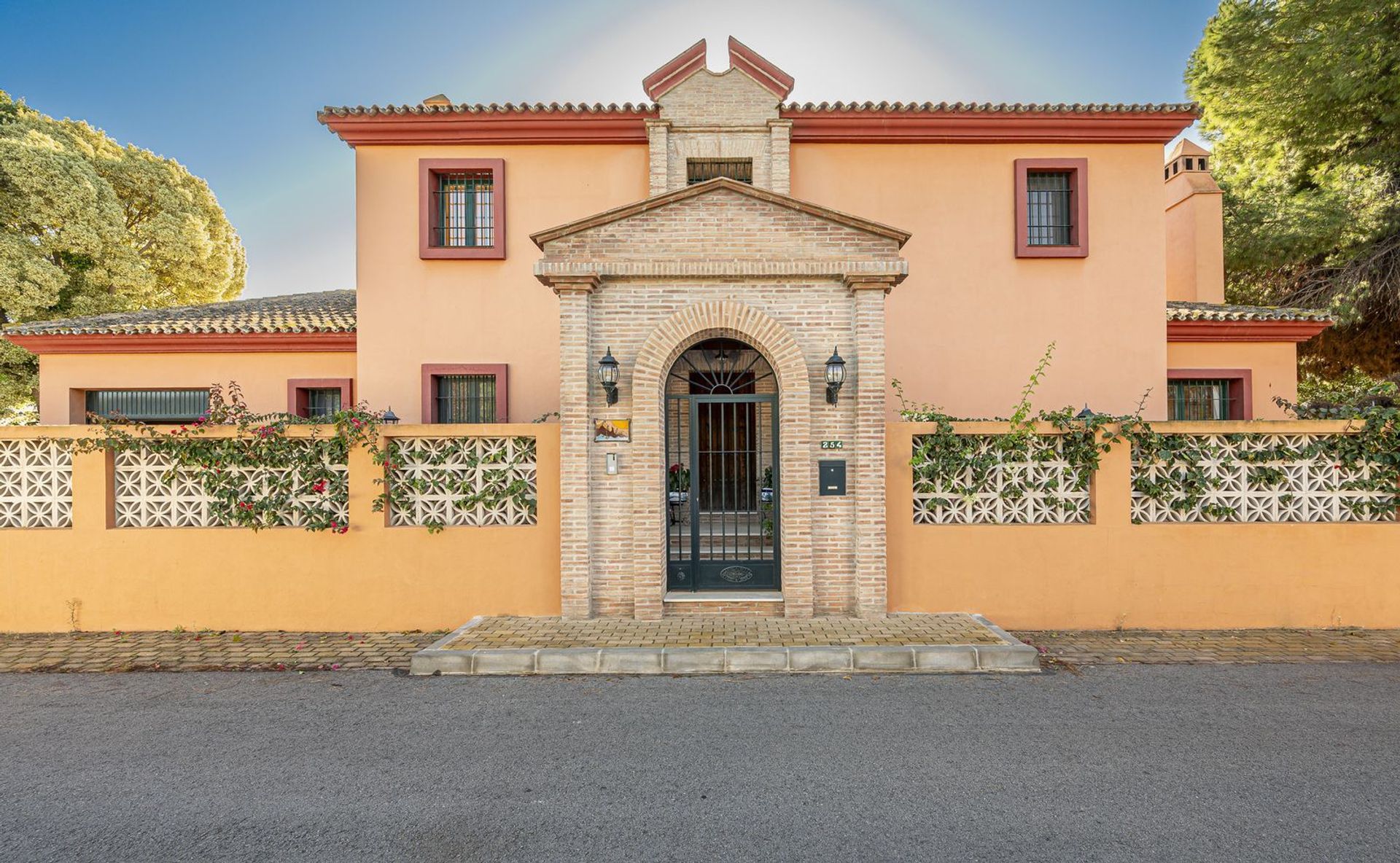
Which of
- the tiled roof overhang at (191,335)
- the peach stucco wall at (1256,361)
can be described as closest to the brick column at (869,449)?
the peach stucco wall at (1256,361)

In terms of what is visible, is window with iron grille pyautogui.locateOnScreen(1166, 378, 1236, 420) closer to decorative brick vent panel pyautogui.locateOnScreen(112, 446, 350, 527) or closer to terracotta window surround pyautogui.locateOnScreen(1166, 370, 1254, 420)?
terracotta window surround pyautogui.locateOnScreen(1166, 370, 1254, 420)

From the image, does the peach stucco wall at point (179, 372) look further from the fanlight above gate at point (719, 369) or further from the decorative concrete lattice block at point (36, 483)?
the fanlight above gate at point (719, 369)

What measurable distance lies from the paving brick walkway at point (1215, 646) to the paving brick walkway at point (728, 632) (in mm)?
826

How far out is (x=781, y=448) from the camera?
6.74m

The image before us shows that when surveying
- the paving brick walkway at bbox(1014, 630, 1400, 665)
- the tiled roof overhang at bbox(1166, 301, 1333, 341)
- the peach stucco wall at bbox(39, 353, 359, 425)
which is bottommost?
the paving brick walkway at bbox(1014, 630, 1400, 665)

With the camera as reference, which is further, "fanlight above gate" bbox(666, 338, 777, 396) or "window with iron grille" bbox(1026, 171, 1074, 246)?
"window with iron grille" bbox(1026, 171, 1074, 246)

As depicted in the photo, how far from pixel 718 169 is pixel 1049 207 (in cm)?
558

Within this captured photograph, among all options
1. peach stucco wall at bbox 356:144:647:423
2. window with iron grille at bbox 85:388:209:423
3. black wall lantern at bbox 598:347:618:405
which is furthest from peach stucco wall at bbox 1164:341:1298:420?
window with iron grille at bbox 85:388:209:423

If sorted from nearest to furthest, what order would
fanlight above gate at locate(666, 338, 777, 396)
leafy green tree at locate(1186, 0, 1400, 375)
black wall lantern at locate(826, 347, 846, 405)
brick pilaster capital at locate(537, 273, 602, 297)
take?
1. black wall lantern at locate(826, 347, 846, 405)
2. brick pilaster capital at locate(537, 273, 602, 297)
3. fanlight above gate at locate(666, 338, 777, 396)
4. leafy green tree at locate(1186, 0, 1400, 375)

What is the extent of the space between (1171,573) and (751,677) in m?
4.84

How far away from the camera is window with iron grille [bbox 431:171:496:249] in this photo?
413 inches

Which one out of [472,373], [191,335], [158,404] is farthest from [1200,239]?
[158,404]

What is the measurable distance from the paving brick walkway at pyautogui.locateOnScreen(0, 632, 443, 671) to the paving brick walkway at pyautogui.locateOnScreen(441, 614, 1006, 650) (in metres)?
0.85

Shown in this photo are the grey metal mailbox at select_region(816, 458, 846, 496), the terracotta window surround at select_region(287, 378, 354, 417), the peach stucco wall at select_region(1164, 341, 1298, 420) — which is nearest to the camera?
the grey metal mailbox at select_region(816, 458, 846, 496)
